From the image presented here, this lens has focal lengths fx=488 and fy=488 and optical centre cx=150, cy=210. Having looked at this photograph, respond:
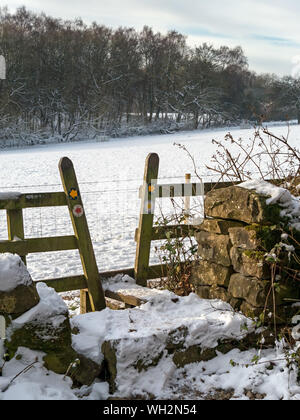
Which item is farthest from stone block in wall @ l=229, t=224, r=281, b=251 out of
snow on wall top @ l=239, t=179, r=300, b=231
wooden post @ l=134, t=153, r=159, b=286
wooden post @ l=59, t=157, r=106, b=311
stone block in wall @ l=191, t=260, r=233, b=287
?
wooden post @ l=59, t=157, r=106, b=311

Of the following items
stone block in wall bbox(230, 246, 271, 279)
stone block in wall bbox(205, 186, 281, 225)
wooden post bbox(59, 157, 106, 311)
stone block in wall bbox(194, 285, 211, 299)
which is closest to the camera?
stone block in wall bbox(230, 246, 271, 279)

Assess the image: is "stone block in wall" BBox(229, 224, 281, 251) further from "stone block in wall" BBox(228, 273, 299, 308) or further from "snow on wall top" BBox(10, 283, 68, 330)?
"snow on wall top" BBox(10, 283, 68, 330)

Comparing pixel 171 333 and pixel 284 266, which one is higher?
pixel 284 266

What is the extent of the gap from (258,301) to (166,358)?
2.94 feet

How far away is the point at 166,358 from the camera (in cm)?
374

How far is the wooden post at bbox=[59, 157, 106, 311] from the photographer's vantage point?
16.5ft

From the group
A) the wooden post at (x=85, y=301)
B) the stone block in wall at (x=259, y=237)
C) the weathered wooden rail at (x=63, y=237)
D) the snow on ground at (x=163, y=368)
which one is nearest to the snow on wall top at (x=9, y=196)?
the weathered wooden rail at (x=63, y=237)

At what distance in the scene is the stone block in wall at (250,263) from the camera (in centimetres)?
395

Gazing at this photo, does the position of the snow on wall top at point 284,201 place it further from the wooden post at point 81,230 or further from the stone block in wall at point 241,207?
the wooden post at point 81,230

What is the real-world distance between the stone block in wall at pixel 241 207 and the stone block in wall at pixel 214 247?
0.66 feet

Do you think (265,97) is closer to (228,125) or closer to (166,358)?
(228,125)

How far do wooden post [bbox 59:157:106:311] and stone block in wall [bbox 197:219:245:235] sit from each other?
1.31 metres

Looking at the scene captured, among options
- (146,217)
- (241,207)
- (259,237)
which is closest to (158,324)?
(259,237)

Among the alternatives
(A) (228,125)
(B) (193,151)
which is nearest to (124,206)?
(B) (193,151)
